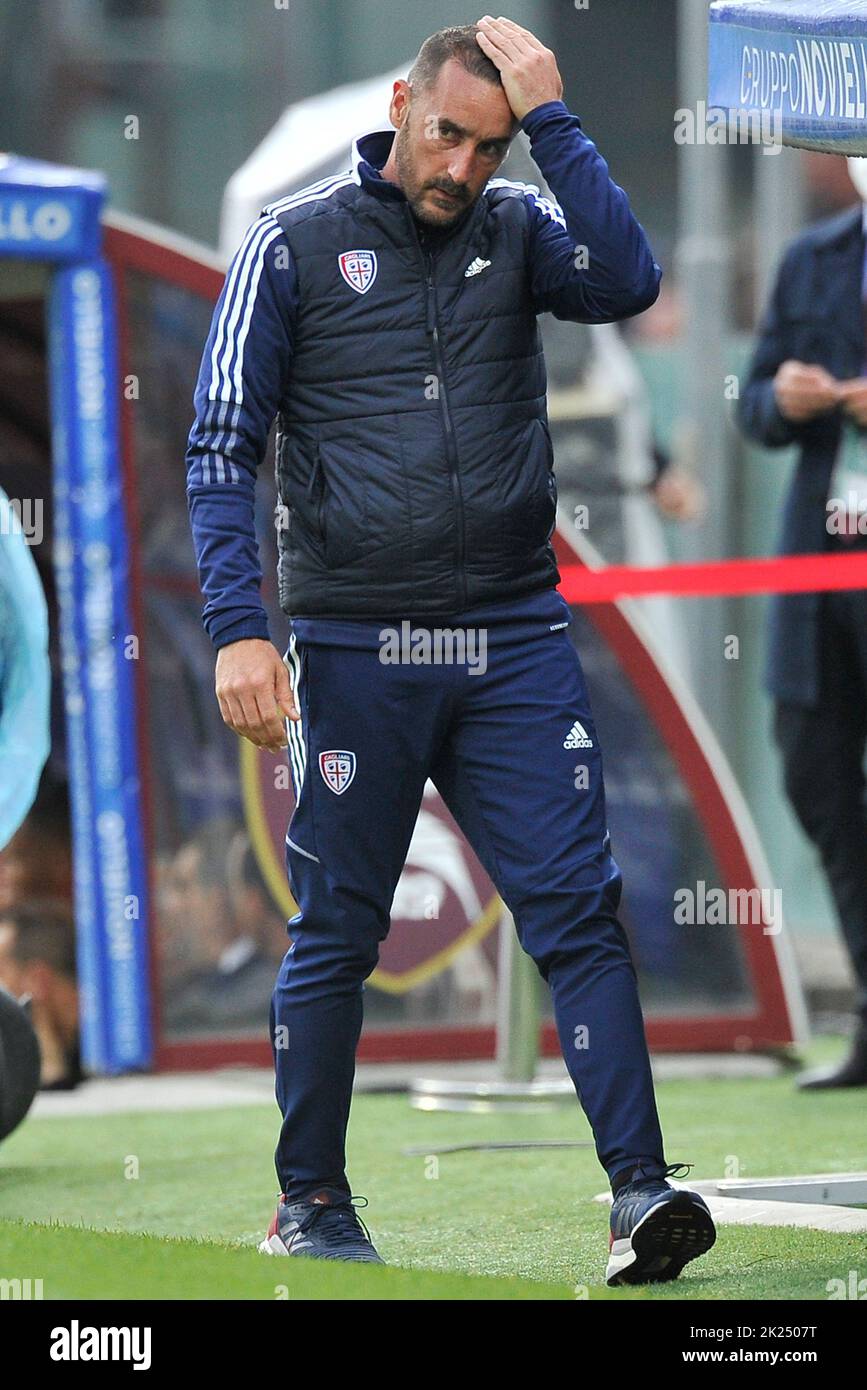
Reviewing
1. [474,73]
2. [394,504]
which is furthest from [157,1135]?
[474,73]

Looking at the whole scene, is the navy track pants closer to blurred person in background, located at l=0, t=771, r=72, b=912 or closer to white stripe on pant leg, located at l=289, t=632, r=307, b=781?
white stripe on pant leg, located at l=289, t=632, r=307, b=781

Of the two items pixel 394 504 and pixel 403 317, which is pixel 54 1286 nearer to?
pixel 394 504

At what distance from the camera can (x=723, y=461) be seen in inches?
411

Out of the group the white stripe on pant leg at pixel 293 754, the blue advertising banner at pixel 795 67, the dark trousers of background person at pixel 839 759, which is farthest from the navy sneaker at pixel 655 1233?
the dark trousers of background person at pixel 839 759

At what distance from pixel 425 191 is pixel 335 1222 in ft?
5.43

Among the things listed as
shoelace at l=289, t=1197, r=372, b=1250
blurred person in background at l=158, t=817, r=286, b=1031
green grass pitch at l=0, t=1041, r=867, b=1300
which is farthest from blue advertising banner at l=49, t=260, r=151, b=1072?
shoelace at l=289, t=1197, r=372, b=1250

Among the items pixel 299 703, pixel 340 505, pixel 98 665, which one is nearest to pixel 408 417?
pixel 340 505

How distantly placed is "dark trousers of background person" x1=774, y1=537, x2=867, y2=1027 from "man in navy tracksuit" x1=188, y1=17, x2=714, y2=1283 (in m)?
2.83

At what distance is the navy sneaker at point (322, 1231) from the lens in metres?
4.10

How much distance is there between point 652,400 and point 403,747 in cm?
688

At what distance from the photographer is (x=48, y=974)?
24.3ft

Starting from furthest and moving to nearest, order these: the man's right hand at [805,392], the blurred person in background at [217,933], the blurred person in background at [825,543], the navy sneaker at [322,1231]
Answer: the blurred person in background at [217,933], the blurred person in background at [825,543], the man's right hand at [805,392], the navy sneaker at [322,1231]

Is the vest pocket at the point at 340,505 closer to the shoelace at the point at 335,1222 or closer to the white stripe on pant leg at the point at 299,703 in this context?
the white stripe on pant leg at the point at 299,703

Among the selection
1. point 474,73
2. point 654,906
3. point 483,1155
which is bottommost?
point 483,1155
